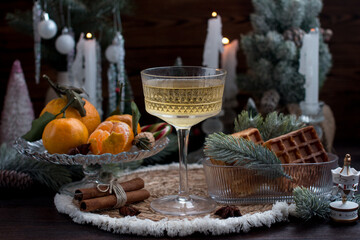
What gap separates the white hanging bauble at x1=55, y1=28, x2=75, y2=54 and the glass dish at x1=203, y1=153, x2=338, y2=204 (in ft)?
1.95

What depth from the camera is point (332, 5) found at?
1.66 metres

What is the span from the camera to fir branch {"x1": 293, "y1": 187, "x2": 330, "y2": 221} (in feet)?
Result: 3.00

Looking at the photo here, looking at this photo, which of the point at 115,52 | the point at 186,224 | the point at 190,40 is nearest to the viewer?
the point at 186,224

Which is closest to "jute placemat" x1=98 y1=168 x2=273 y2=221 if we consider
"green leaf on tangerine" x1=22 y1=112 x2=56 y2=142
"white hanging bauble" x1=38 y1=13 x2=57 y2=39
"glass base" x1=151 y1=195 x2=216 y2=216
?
"glass base" x1=151 y1=195 x2=216 y2=216

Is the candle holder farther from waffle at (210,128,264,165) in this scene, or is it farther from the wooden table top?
the wooden table top

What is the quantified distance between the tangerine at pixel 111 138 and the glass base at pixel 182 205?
13 centimetres

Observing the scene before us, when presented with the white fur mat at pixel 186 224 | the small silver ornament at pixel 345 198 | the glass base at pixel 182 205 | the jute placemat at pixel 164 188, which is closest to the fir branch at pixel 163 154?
the jute placemat at pixel 164 188

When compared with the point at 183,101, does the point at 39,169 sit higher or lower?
lower

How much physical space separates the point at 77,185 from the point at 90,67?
374 mm

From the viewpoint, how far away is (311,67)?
51.3 inches

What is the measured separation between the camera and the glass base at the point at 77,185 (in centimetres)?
109

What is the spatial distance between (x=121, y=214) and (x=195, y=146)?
0.62m

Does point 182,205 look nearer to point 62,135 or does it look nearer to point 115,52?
point 62,135

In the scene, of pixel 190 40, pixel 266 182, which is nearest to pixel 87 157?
pixel 266 182
